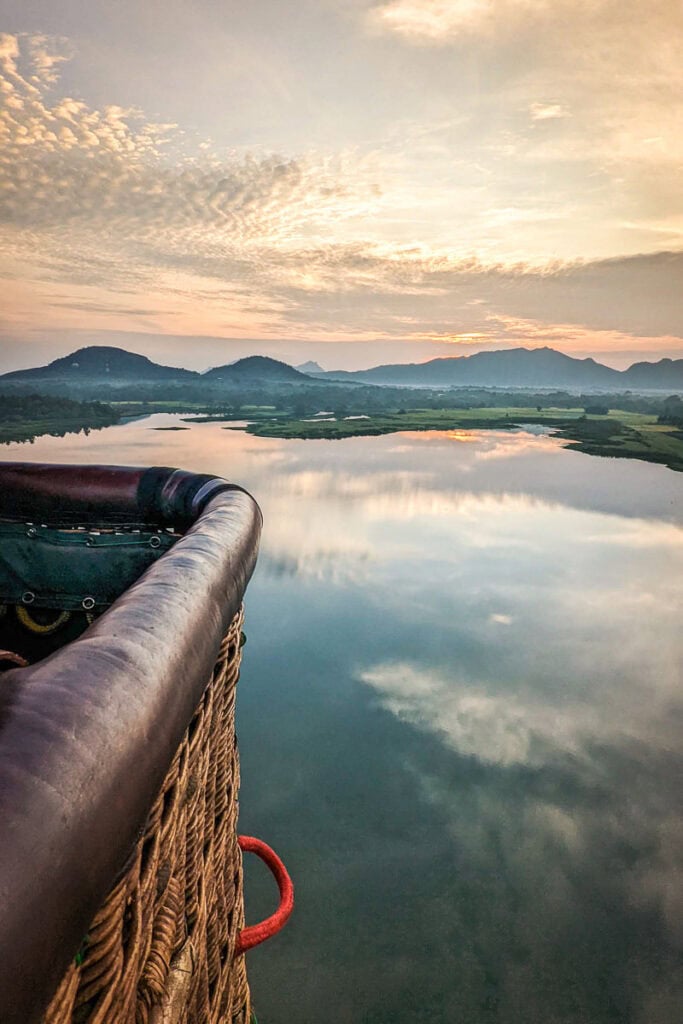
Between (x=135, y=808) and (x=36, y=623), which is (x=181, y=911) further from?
(x=36, y=623)

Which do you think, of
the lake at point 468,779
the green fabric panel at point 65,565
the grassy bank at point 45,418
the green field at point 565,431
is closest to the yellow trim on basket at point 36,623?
the green fabric panel at point 65,565

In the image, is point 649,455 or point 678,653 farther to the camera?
point 649,455

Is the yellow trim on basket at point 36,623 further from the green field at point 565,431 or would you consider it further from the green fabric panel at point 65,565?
the green field at point 565,431

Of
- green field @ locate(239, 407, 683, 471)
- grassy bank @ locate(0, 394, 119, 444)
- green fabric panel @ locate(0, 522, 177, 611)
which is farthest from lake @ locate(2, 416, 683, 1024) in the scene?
grassy bank @ locate(0, 394, 119, 444)

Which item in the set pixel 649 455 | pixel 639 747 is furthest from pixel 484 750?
pixel 649 455

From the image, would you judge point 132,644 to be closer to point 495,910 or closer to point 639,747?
point 495,910

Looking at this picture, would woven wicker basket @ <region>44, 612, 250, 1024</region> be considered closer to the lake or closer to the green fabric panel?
the green fabric panel

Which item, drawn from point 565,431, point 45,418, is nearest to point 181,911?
point 565,431
